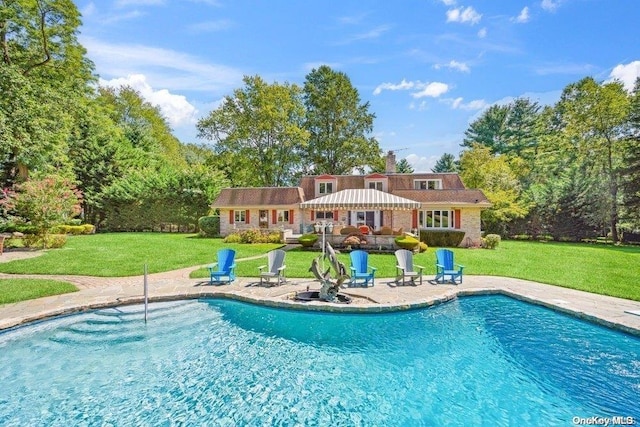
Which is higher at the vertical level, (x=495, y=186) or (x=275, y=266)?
(x=495, y=186)

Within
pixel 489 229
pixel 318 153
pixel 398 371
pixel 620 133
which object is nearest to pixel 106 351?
pixel 398 371

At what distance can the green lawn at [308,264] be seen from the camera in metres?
Result: 13.6

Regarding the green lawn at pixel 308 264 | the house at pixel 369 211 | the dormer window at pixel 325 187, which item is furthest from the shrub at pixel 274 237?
the dormer window at pixel 325 187

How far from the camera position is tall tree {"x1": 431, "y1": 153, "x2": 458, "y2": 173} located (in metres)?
53.4

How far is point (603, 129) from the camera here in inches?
1364

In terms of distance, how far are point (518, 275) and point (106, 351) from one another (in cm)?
1486

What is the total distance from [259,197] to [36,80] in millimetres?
20288

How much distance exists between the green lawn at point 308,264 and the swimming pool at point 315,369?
4767 millimetres

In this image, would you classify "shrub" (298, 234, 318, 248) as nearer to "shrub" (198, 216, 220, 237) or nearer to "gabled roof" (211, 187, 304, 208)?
"gabled roof" (211, 187, 304, 208)

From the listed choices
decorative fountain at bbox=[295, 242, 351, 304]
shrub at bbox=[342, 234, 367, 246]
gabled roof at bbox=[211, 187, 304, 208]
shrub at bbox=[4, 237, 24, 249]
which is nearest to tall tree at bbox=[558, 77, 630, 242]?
shrub at bbox=[342, 234, 367, 246]

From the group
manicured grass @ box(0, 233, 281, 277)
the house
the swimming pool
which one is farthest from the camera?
the house

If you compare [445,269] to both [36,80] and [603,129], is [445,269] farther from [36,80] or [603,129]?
[36,80]

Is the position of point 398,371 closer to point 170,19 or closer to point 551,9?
point 170,19

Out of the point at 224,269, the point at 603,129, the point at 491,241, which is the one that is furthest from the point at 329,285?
the point at 603,129
